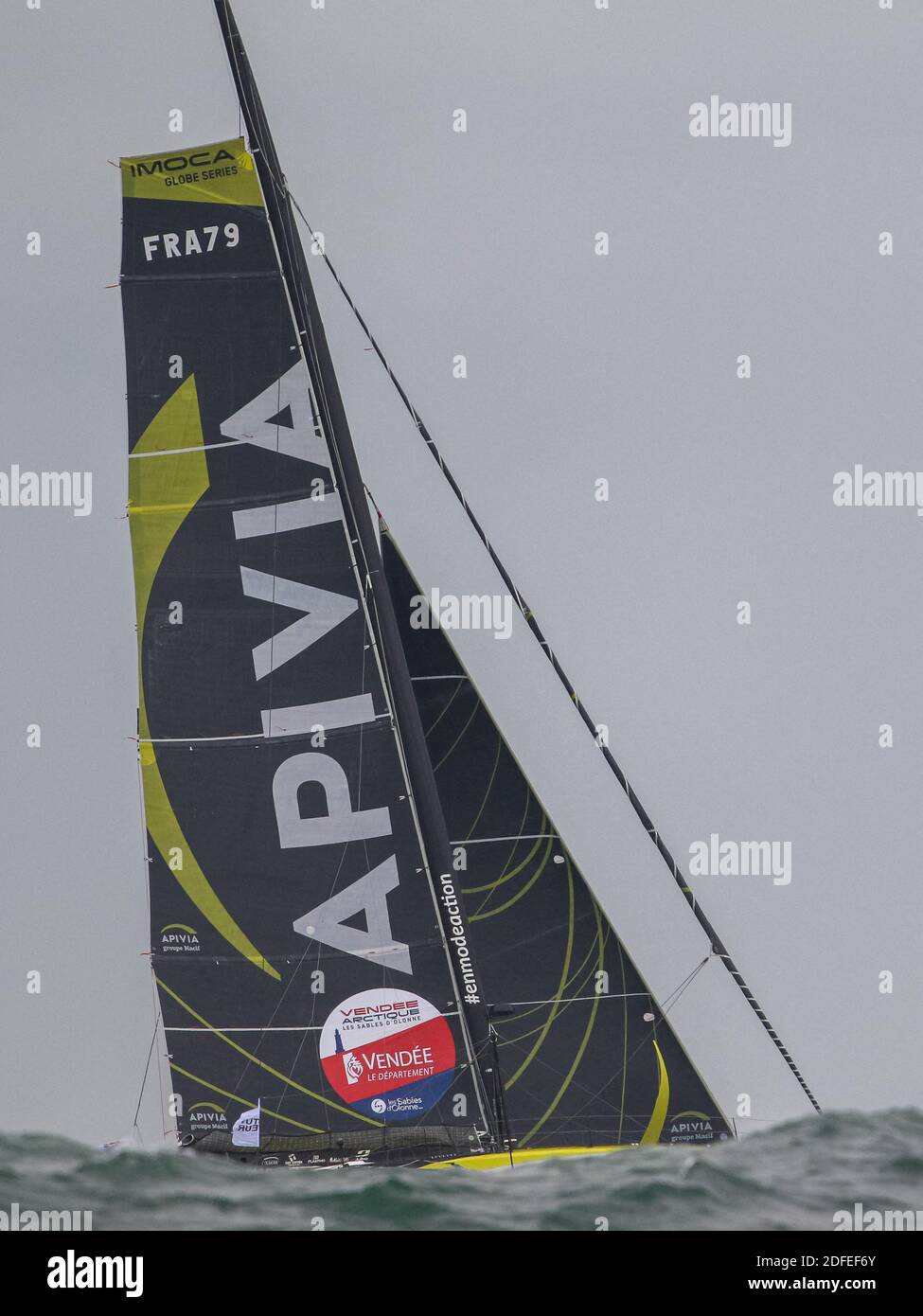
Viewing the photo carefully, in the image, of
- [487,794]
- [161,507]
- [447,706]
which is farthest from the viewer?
[447,706]

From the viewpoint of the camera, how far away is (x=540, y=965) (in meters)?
16.7

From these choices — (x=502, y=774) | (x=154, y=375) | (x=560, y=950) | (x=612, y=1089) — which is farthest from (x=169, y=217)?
(x=612, y=1089)

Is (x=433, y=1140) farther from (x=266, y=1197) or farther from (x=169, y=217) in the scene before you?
(x=169, y=217)

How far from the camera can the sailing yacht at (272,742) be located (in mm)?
14812

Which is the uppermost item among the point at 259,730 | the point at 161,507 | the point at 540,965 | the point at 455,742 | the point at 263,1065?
the point at 161,507

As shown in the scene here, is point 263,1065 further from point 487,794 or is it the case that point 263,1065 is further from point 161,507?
point 161,507

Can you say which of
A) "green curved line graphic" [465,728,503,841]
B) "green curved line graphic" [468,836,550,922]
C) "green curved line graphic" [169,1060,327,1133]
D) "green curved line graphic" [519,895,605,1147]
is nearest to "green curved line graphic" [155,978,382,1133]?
"green curved line graphic" [169,1060,327,1133]

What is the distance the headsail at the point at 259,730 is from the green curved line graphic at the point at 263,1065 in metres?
0.02

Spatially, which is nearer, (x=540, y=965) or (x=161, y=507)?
(x=161, y=507)

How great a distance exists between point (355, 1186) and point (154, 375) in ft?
21.5

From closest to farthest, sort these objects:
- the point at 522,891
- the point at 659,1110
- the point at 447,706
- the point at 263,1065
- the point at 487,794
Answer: the point at 263,1065, the point at 659,1110, the point at 522,891, the point at 487,794, the point at 447,706

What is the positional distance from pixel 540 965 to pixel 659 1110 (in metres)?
1.63

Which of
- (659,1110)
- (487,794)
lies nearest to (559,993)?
(659,1110)

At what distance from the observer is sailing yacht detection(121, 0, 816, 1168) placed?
48.6ft
